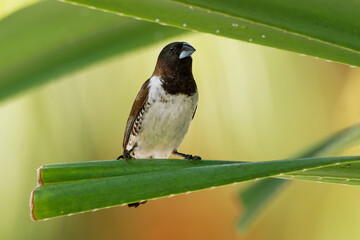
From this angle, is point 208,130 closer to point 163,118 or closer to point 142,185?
point 163,118

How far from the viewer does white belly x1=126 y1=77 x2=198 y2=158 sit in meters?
2.20

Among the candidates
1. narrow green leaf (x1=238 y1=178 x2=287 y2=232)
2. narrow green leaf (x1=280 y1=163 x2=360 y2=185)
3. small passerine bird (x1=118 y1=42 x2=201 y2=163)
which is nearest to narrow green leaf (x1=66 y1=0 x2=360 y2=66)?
narrow green leaf (x1=280 y1=163 x2=360 y2=185)

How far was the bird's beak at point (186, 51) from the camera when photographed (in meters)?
2.21

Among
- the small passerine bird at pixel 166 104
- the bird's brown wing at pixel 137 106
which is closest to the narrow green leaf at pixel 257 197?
the small passerine bird at pixel 166 104

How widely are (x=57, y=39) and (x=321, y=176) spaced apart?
1.51ft

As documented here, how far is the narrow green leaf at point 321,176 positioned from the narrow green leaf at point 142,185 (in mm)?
91

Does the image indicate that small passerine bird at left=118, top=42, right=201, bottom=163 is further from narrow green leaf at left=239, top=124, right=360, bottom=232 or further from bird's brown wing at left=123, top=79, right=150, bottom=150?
narrow green leaf at left=239, top=124, right=360, bottom=232

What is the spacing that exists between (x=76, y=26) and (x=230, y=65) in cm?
149

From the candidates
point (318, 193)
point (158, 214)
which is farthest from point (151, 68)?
point (318, 193)

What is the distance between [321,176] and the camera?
2.55 feet

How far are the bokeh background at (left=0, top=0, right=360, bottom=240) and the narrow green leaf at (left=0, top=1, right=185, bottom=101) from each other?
4.10ft

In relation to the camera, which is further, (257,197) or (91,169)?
(257,197)

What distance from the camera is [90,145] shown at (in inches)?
95.6

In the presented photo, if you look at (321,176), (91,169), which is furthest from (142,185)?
(321,176)
